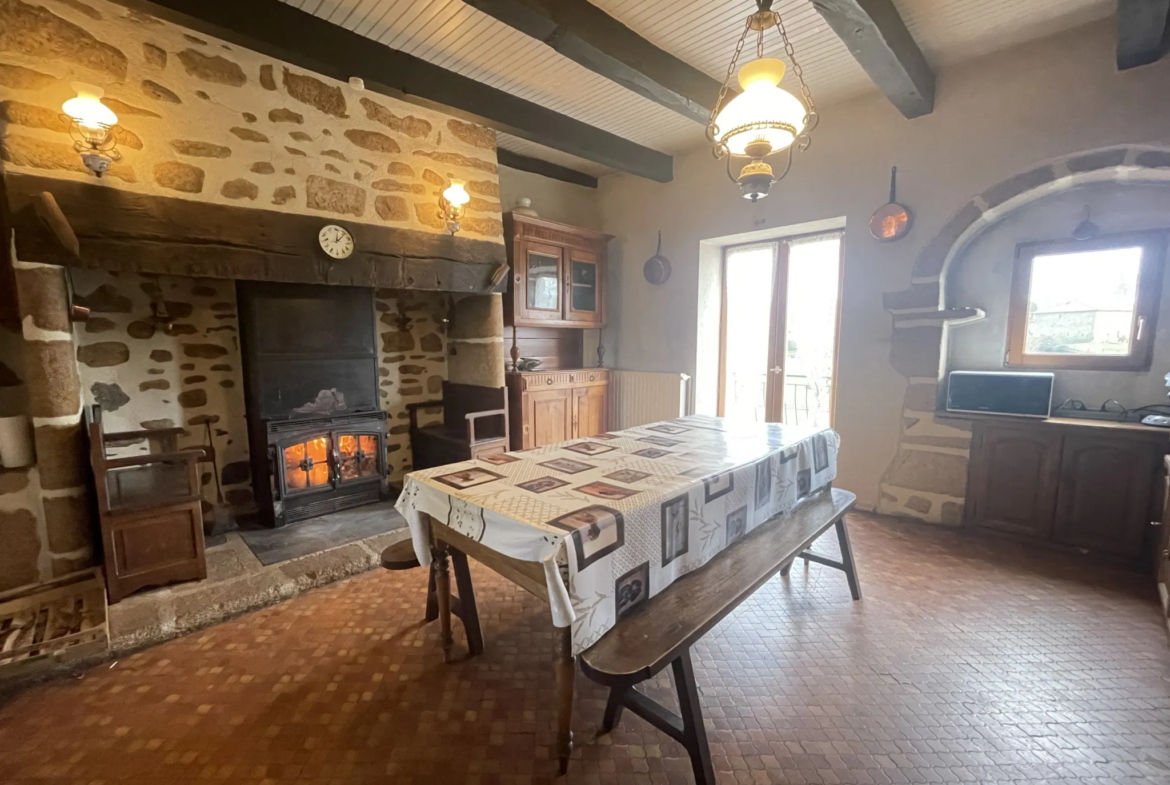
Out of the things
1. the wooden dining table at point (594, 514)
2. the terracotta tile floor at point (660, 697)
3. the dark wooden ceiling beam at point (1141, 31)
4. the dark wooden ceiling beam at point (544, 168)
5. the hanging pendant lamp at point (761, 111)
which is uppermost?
the dark wooden ceiling beam at point (544, 168)

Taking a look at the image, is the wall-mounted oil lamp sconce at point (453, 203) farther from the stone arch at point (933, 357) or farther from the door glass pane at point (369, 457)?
the stone arch at point (933, 357)

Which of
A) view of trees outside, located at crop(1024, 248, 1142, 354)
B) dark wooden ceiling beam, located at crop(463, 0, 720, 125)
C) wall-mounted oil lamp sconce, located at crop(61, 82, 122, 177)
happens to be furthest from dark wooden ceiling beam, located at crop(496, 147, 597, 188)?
view of trees outside, located at crop(1024, 248, 1142, 354)

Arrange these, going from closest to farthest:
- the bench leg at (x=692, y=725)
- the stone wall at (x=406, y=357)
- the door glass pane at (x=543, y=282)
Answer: the bench leg at (x=692, y=725)
the stone wall at (x=406, y=357)
the door glass pane at (x=543, y=282)

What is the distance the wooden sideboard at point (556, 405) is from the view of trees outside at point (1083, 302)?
321 centimetres

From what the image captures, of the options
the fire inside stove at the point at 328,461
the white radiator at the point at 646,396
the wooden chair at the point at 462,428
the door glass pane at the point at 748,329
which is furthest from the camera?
the white radiator at the point at 646,396

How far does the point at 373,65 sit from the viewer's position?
8.98 feet

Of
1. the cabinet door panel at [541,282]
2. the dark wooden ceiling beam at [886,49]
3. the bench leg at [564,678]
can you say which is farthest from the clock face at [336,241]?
the dark wooden ceiling beam at [886,49]

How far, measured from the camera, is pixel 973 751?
59.7 inches

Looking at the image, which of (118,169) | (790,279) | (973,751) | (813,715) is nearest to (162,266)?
(118,169)

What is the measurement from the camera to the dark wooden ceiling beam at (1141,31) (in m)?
2.11

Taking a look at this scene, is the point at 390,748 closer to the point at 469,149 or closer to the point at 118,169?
the point at 118,169

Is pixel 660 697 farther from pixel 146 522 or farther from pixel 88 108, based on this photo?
pixel 88 108

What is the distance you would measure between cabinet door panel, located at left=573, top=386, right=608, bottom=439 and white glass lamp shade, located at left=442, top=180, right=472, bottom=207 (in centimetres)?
195

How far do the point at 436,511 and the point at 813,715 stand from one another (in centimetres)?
147
